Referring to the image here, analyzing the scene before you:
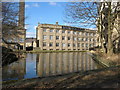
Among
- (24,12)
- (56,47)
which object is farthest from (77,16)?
(56,47)

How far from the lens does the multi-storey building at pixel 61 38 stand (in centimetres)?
4341

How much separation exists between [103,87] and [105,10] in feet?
51.8

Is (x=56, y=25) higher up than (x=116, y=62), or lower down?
higher up

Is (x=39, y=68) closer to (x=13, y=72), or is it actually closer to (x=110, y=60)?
(x=13, y=72)

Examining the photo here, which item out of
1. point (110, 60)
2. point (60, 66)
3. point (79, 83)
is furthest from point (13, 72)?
point (110, 60)

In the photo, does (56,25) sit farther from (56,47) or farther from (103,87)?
(103,87)

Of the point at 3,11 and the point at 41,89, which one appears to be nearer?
the point at 41,89

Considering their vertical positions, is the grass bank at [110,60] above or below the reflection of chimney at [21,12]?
below

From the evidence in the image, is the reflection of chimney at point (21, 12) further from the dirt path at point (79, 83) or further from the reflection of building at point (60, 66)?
the dirt path at point (79, 83)

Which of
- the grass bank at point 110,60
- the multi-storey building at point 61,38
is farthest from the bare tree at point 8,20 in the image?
the multi-storey building at point 61,38

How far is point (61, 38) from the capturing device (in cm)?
4694

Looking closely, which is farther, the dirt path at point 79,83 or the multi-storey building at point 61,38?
the multi-storey building at point 61,38

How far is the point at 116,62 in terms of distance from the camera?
10828 millimetres

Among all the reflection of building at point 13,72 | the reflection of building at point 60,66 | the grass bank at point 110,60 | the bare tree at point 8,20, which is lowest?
the reflection of building at point 60,66
